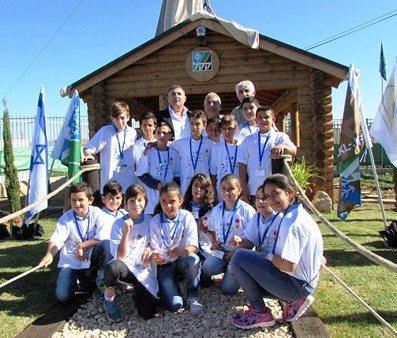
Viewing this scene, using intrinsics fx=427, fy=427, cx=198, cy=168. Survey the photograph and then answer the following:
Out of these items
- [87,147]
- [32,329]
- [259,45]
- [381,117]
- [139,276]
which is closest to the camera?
[32,329]

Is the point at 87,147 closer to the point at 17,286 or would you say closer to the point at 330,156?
the point at 17,286

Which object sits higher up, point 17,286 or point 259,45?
point 259,45

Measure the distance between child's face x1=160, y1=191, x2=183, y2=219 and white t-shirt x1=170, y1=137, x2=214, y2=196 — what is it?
76cm

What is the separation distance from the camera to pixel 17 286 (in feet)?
15.0

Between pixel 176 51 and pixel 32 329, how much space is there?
7.34m

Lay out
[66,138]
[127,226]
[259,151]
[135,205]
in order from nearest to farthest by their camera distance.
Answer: [127,226] < [135,205] < [259,151] < [66,138]

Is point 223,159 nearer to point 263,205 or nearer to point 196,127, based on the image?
point 196,127

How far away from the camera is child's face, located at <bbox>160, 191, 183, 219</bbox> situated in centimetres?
373

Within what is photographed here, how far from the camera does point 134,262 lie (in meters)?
3.72

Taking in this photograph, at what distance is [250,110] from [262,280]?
1.99 m

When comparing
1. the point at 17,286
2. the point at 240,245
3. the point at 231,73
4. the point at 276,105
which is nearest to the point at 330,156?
the point at 231,73

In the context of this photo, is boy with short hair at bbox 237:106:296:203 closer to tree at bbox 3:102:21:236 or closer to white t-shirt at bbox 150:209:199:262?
white t-shirt at bbox 150:209:199:262

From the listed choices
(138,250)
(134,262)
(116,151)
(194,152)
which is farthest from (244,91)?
(134,262)

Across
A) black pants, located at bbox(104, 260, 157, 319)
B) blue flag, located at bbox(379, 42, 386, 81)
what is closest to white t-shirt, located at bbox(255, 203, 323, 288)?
black pants, located at bbox(104, 260, 157, 319)
